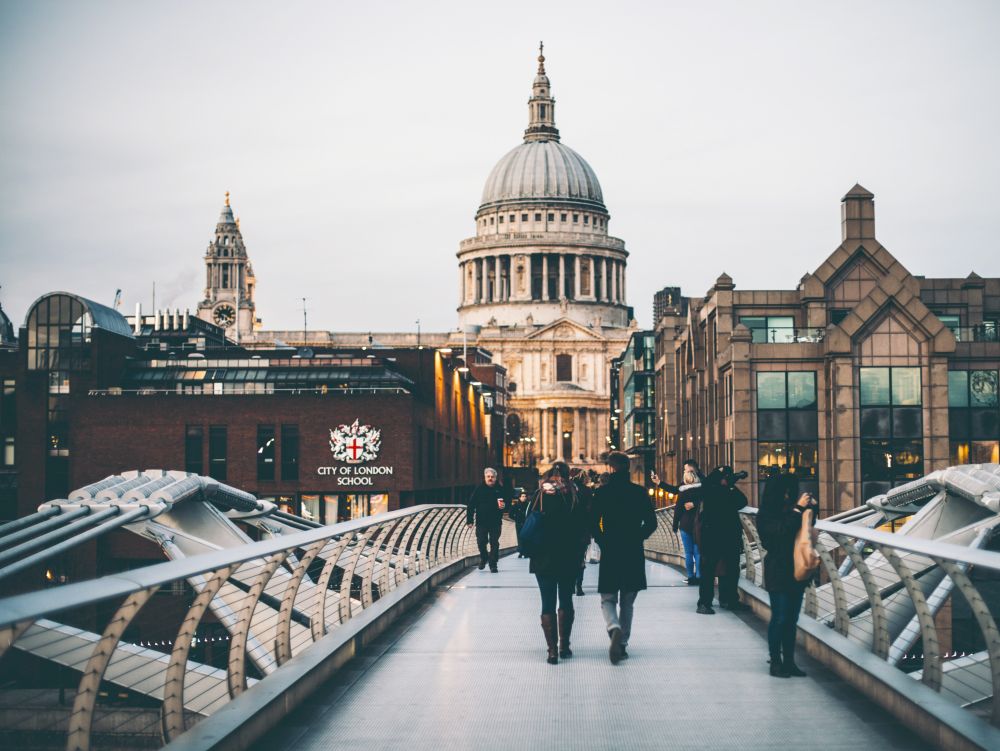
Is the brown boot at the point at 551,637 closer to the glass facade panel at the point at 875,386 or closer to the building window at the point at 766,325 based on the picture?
the glass facade panel at the point at 875,386

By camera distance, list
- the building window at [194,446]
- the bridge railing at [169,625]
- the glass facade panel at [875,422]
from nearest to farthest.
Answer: the bridge railing at [169,625] < the glass facade panel at [875,422] < the building window at [194,446]

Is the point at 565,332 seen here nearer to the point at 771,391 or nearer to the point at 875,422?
the point at 771,391

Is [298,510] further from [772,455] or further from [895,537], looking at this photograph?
[895,537]

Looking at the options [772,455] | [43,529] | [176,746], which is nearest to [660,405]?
[772,455]

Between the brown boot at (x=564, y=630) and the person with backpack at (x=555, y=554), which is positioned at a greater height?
the person with backpack at (x=555, y=554)

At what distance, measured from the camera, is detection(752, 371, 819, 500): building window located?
50.7 metres

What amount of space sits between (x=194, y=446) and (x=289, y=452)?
14.8 ft

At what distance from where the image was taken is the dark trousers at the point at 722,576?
1673 centimetres

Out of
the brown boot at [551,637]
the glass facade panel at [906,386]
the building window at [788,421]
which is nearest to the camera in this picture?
the brown boot at [551,637]

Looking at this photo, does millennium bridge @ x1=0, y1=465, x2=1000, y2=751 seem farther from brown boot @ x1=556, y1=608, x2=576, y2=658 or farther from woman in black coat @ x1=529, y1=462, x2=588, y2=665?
woman in black coat @ x1=529, y1=462, x2=588, y2=665

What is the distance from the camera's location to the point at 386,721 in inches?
410

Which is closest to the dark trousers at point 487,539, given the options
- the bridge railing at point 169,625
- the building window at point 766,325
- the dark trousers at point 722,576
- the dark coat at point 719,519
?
the bridge railing at point 169,625

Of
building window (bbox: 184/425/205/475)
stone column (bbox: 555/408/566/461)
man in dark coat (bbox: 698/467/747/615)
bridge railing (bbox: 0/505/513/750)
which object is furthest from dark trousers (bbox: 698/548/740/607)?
stone column (bbox: 555/408/566/461)

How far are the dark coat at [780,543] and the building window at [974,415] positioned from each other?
40775mm
